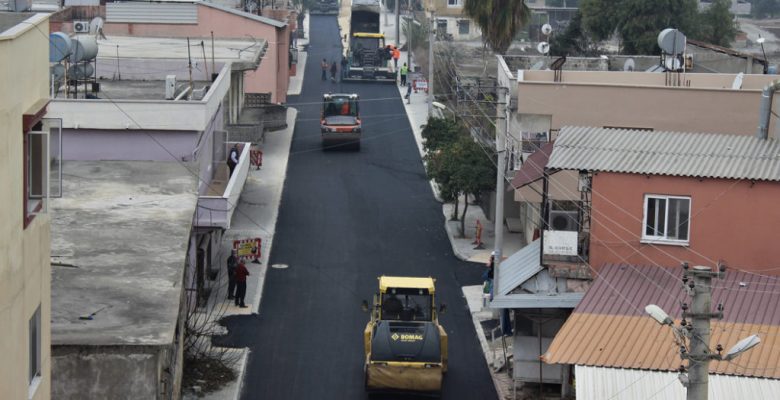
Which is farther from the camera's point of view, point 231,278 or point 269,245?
point 269,245

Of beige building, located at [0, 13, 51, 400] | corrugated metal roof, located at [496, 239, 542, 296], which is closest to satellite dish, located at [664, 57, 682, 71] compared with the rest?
corrugated metal roof, located at [496, 239, 542, 296]

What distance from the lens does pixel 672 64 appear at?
4550 cm

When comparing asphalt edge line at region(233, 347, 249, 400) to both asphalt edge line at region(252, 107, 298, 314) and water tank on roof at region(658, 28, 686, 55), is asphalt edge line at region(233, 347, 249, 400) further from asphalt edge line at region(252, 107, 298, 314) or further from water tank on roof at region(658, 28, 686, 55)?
water tank on roof at region(658, 28, 686, 55)

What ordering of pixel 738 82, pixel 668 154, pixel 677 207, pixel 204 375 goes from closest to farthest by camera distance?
pixel 677 207 < pixel 668 154 < pixel 204 375 < pixel 738 82

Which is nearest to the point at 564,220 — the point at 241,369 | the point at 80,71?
the point at 241,369

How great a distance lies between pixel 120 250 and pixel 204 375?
14.3 ft

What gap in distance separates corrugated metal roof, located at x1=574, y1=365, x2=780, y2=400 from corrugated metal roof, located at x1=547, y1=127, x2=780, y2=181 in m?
5.83

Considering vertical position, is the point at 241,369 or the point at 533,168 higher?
the point at 533,168

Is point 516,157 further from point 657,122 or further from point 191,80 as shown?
point 191,80

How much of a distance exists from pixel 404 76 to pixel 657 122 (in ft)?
147

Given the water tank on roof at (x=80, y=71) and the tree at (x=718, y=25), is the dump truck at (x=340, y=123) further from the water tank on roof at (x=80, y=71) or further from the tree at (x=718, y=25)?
the tree at (x=718, y=25)

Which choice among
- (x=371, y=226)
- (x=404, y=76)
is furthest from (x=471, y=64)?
(x=371, y=226)

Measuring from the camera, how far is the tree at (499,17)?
62.8m

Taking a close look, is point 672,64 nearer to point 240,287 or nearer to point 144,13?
point 240,287
